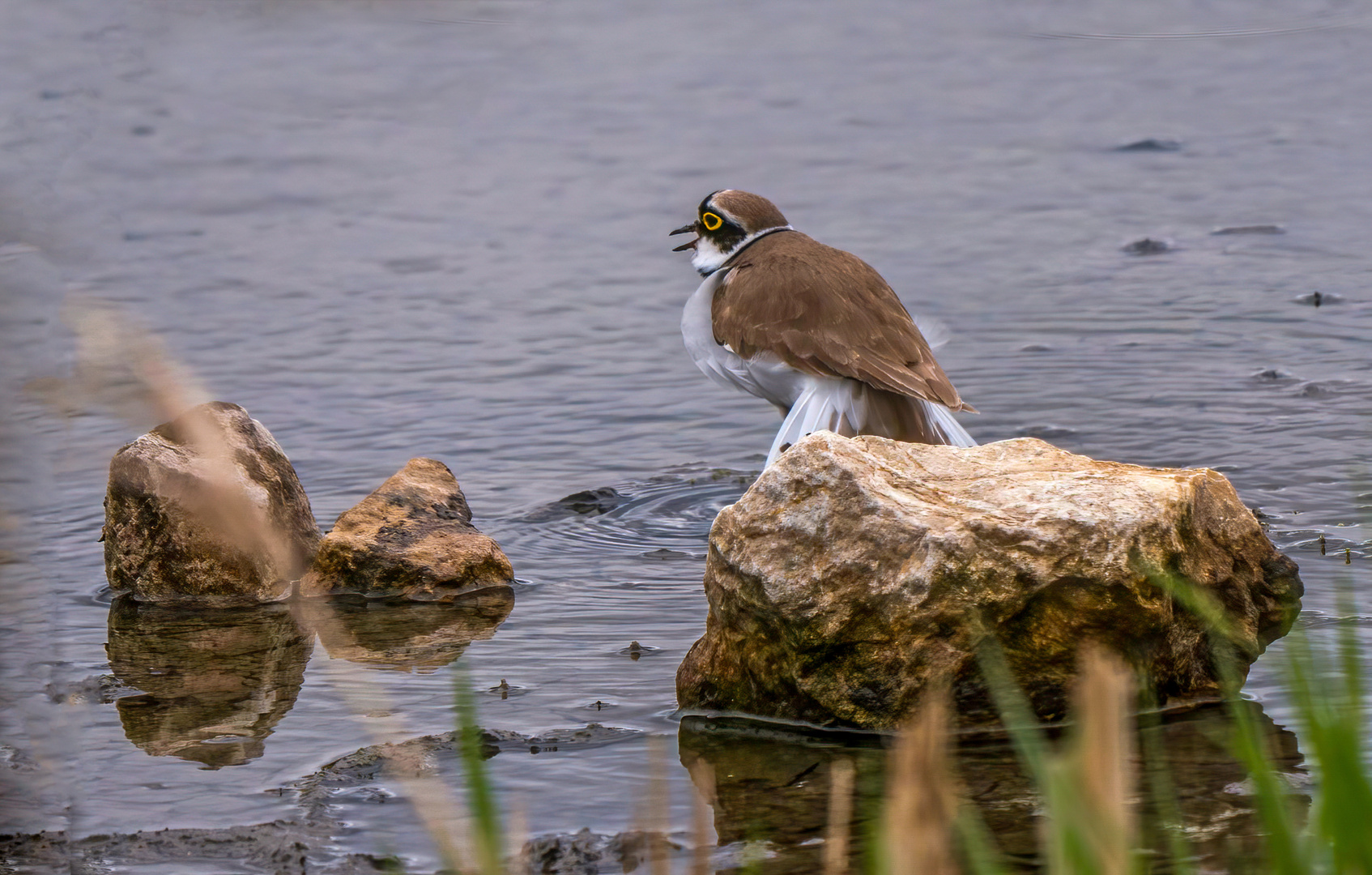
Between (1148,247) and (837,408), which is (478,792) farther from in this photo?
(1148,247)

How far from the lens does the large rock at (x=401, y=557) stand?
19.3 ft

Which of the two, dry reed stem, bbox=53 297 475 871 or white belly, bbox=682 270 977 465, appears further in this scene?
white belly, bbox=682 270 977 465

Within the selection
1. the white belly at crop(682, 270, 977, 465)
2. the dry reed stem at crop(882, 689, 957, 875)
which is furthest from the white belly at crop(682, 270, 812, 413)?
the dry reed stem at crop(882, 689, 957, 875)

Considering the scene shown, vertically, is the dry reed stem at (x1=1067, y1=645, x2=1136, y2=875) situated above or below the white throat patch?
below

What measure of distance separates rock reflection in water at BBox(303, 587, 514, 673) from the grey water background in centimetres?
14

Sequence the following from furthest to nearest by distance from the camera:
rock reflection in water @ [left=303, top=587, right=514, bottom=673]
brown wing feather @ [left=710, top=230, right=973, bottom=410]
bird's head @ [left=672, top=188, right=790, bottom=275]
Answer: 1. bird's head @ [left=672, top=188, right=790, bottom=275]
2. brown wing feather @ [left=710, top=230, right=973, bottom=410]
3. rock reflection in water @ [left=303, top=587, right=514, bottom=673]

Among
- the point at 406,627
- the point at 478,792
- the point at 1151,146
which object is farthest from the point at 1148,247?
the point at 478,792

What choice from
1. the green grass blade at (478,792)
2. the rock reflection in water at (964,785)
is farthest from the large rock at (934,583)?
the green grass blade at (478,792)

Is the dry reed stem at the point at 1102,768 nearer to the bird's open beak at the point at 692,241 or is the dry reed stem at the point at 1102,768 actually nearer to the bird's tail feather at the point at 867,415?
the bird's tail feather at the point at 867,415

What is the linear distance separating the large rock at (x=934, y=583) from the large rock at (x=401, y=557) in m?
1.52

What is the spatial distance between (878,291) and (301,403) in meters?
3.48

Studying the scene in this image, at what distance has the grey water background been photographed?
427 cm

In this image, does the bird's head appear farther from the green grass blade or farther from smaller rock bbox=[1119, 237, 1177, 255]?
the green grass blade

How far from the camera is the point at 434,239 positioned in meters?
12.2
